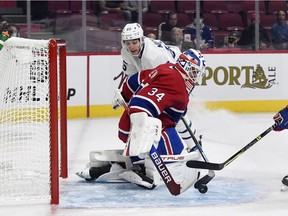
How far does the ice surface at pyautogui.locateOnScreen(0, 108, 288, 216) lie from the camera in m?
4.41

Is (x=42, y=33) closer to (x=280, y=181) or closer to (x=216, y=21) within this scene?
(x=216, y=21)

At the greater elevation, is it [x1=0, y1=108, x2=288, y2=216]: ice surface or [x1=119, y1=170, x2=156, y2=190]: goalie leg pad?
[x1=119, y1=170, x2=156, y2=190]: goalie leg pad

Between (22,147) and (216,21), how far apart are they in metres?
4.43

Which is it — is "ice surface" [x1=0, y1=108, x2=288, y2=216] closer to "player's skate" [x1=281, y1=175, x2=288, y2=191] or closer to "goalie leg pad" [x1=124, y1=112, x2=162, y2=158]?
"player's skate" [x1=281, y1=175, x2=288, y2=191]

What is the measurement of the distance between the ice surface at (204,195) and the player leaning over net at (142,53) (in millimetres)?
393

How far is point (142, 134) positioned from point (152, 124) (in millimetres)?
76

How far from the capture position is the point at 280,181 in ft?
17.1

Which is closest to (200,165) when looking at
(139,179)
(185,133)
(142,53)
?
(139,179)

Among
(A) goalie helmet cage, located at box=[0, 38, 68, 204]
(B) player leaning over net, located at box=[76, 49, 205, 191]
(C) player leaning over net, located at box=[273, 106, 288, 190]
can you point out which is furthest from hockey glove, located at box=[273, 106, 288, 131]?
(A) goalie helmet cage, located at box=[0, 38, 68, 204]

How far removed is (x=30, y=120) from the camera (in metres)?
5.45

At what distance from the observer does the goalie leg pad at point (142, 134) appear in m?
4.38

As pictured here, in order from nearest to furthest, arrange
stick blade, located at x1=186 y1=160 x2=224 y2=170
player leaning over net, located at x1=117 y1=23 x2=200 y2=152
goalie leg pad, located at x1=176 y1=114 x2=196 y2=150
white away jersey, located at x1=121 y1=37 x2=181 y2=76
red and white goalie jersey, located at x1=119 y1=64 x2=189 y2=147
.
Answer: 1. red and white goalie jersey, located at x1=119 y1=64 x2=189 y2=147
2. stick blade, located at x1=186 y1=160 x2=224 y2=170
3. player leaning over net, located at x1=117 y1=23 x2=200 y2=152
4. goalie leg pad, located at x1=176 y1=114 x2=196 y2=150
5. white away jersey, located at x1=121 y1=37 x2=181 y2=76

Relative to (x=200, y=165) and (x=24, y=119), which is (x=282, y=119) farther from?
(x=24, y=119)

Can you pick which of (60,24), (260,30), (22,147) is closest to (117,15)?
(60,24)
